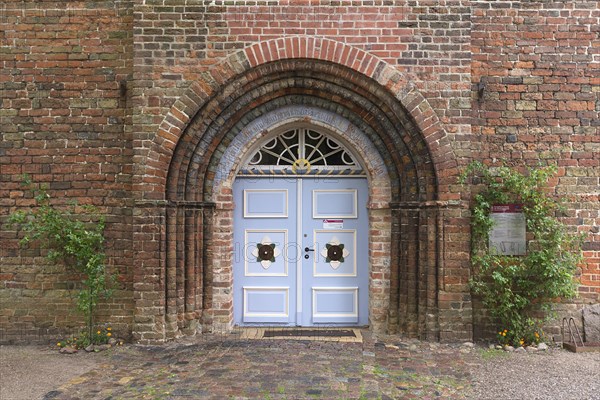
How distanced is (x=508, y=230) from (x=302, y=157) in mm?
2909

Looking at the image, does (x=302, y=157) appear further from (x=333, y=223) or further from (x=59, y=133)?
(x=59, y=133)

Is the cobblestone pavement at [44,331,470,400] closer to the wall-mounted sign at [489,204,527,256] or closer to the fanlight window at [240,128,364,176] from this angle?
the wall-mounted sign at [489,204,527,256]

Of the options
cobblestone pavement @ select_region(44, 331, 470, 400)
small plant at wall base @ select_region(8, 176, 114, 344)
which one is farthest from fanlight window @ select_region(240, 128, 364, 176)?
cobblestone pavement @ select_region(44, 331, 470, 400)

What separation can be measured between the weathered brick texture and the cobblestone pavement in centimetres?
47

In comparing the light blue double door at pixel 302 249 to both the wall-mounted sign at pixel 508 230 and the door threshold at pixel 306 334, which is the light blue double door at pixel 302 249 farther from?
the wall-mounted sign at pixel 508 230

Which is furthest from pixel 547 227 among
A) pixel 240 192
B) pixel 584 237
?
pixel 240 192

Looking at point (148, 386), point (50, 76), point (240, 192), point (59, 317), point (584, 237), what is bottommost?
point (148, 386)

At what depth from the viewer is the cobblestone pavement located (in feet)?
15.2

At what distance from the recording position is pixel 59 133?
6367 millimetres

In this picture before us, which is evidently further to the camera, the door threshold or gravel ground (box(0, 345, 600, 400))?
the door threshold

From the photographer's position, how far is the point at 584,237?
20.1 ft

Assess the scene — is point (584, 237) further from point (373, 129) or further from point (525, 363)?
point (373, 129)

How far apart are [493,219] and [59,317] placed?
586 cm

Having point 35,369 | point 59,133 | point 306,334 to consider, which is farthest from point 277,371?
point 59,133
